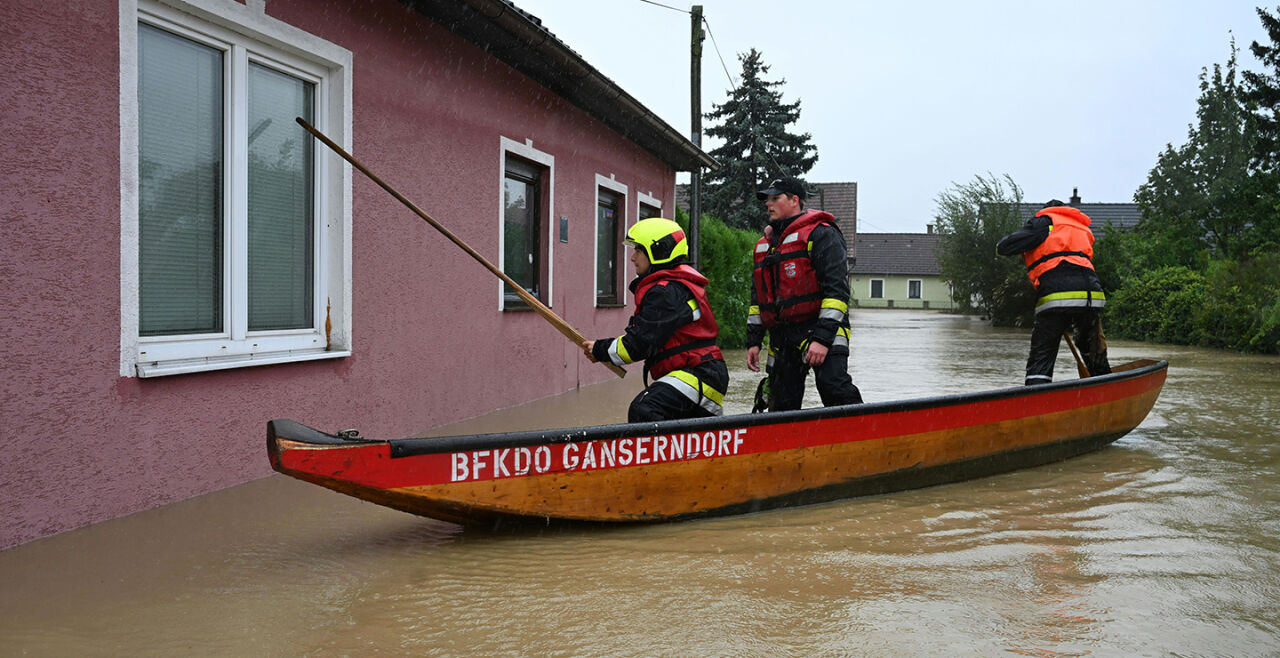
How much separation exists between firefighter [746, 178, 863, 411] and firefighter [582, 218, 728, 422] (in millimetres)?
900

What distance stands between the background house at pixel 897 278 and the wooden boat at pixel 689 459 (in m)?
61.5

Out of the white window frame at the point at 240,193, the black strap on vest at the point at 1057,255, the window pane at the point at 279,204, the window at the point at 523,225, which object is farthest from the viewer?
the window at the point at 523,225

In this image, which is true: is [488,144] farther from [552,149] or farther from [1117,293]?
[1117,293]

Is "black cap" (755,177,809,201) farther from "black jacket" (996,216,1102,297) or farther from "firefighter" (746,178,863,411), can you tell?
"black jacket" (996,216,1102,297)

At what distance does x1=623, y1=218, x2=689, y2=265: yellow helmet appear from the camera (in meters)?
5.03

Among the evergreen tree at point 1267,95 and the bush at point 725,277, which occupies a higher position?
the evergreen tree at point 1267,95

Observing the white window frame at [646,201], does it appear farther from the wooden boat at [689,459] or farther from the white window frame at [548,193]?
the wooden boat at [689,459]

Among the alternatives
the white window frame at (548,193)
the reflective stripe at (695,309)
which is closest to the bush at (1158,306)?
the white window frame at (548,193)

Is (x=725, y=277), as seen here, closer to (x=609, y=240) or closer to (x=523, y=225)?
(x=609, y=240)

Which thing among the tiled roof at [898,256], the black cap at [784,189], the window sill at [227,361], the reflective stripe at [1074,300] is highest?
the tiled roof at [898,256]

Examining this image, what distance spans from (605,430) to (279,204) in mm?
2798

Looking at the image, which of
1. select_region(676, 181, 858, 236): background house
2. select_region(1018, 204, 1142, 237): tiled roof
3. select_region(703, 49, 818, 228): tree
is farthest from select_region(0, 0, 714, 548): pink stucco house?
select_region(1018, 204, 1142, 237): tiled roof

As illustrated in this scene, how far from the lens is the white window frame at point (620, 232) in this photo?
11609mm

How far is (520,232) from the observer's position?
9.76 m
